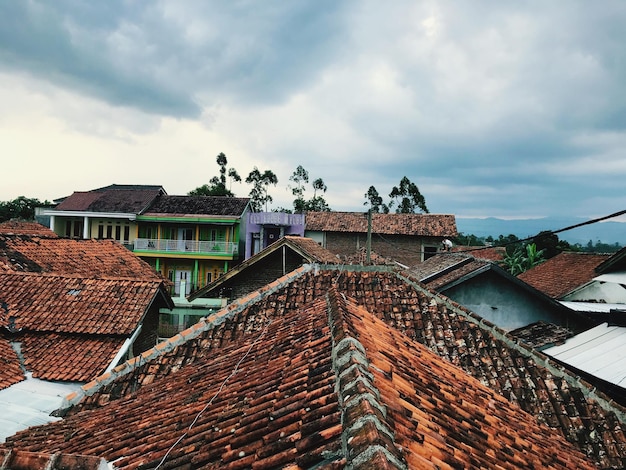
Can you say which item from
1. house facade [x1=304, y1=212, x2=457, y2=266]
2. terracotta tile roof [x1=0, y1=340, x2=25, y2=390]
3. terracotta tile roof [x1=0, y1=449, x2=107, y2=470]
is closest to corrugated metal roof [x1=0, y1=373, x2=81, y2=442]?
terracotta tile roof [x1=0, y1=340, x2=25, y2=390]

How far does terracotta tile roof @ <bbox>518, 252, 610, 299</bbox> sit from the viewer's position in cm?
2164

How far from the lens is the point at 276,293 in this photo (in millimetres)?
9383

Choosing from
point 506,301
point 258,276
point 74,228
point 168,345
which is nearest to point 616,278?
point 506,301

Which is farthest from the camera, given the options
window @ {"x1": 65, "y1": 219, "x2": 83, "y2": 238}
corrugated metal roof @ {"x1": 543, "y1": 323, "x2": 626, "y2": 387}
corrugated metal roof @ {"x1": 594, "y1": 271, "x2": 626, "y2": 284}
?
window @ {"x1": 65, "y1": 219, "x2": 83, "y2": 238}

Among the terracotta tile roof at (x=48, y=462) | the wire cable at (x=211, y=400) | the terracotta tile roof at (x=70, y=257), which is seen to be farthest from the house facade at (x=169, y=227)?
the terracotta tile roof at (x=48, y=462)

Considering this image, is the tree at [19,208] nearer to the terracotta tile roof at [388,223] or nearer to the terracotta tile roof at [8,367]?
the terracotta tile roof at [388,223]

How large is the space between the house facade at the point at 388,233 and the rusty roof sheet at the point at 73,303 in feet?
86.6

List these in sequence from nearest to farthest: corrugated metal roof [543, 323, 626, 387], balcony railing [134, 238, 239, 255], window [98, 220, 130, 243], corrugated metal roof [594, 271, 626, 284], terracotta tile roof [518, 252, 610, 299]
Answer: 1. corrugated metal roof [543, 323, 626, 387]
2. corrugated metal roof [594, 271, 626, 284]
3. terracotta tile roof [518, 252, 610, 299]
4. balcony railing [134, 238, 239, 255]
5. window [98, 220, 130, 243]

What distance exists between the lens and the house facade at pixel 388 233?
38.2 metres

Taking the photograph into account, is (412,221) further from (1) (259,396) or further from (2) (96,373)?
(1) (259,396)

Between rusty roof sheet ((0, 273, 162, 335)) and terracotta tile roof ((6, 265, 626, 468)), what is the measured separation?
4.98 m

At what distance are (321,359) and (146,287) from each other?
10.7m

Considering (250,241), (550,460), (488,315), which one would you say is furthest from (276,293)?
(250,241)

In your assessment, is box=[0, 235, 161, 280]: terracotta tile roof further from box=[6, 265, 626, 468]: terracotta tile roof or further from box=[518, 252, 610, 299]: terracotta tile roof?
box=[518, 252, 610, 299]: terracotta tile roof
